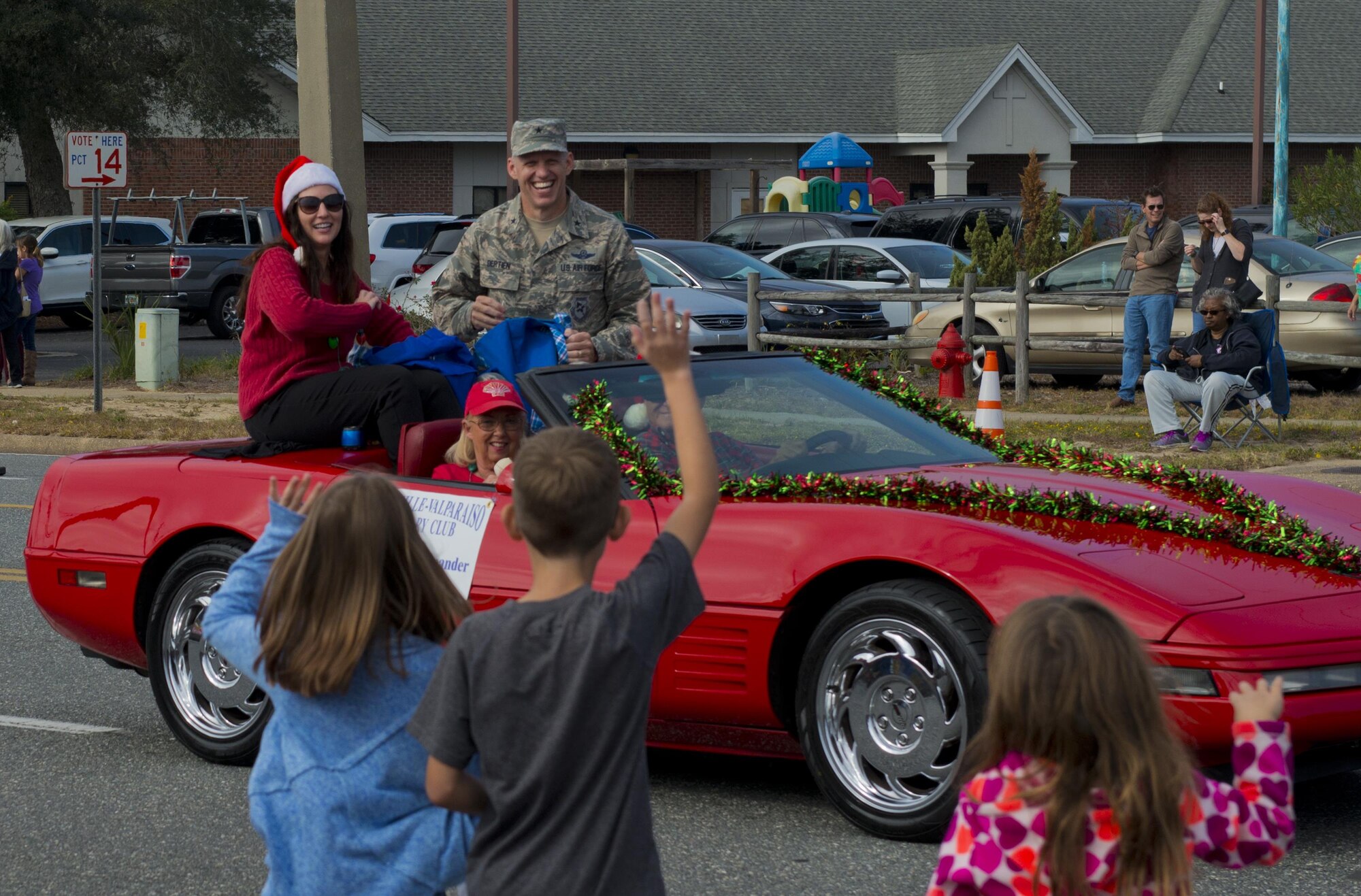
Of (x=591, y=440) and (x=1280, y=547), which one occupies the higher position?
(x=591, y=440)

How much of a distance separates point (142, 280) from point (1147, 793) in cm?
2744

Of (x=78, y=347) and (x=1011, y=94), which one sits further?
(x=1011, y=94)

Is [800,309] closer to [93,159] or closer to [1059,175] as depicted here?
[93,159]

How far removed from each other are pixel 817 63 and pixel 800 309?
25.1 meters

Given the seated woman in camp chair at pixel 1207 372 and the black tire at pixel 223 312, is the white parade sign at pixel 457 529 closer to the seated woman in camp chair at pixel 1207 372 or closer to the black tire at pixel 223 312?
the seated woman in camp chair at pixel 1207 372

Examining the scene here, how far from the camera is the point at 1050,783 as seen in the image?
2584mm

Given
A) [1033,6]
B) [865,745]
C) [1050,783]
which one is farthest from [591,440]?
[1033,6]

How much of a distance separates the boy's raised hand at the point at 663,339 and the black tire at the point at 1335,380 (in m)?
15.3

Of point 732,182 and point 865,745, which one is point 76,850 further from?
point 732,182

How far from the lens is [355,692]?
3156mm

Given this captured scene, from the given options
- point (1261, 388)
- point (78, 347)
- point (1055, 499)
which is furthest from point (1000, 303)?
point (78, 347)

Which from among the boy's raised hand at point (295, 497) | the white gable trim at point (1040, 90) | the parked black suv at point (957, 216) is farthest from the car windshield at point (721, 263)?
the white gable trim at point (1040, 90)

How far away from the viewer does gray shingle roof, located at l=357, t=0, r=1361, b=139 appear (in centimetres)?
4203

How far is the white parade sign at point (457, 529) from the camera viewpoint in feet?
17.8
